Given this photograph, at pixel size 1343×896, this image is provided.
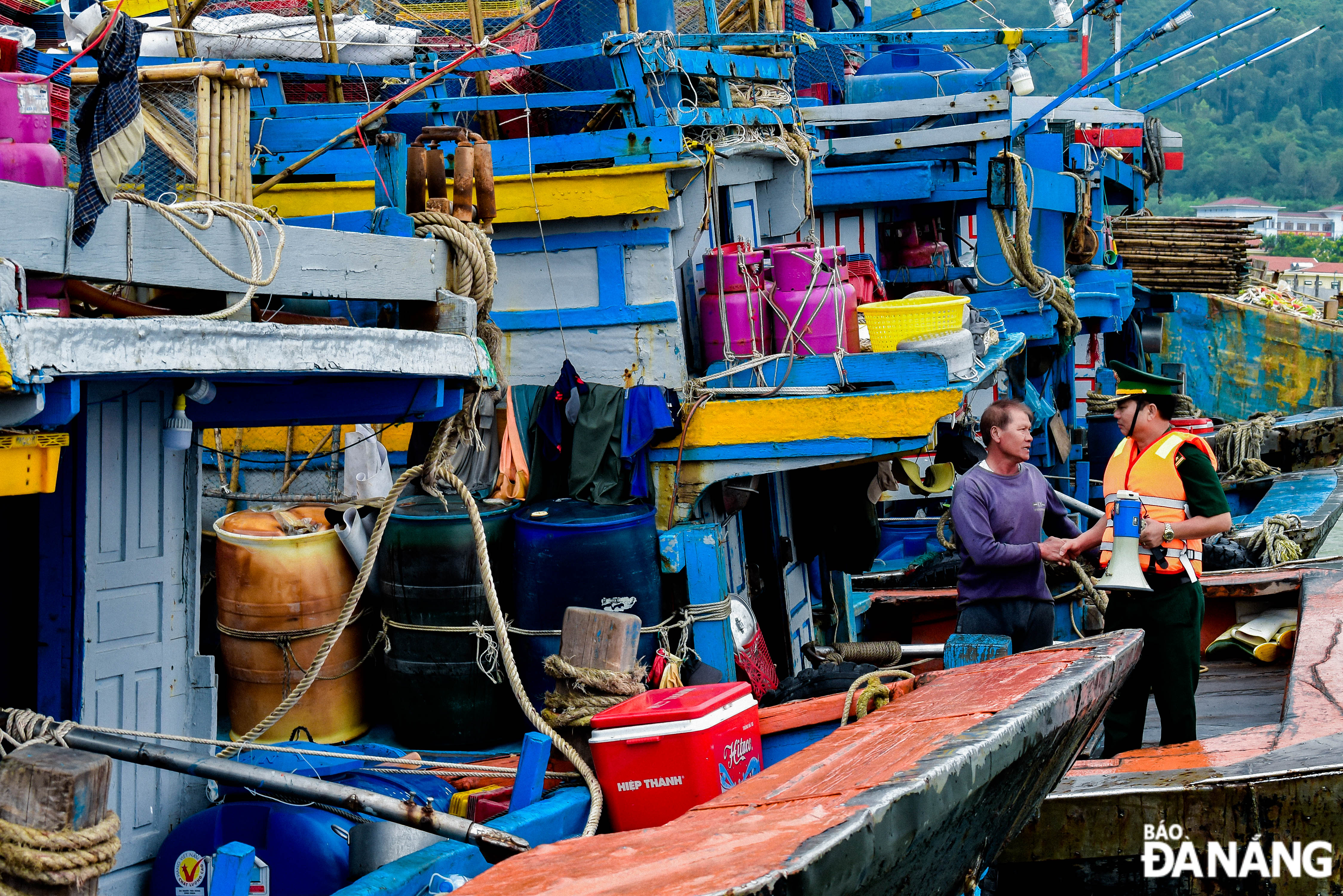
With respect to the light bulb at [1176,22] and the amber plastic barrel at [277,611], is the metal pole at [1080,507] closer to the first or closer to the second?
the light bulb at [1176,22]

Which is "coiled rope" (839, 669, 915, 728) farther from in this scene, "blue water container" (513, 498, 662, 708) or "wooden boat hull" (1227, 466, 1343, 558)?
"wooden boat hull" (1227, 466, 1343, 558)

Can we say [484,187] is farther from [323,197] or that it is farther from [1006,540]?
[1006,540]

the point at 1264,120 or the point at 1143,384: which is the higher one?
the point at 1264,120

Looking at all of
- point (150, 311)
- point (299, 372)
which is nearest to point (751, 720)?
point (299, 372)

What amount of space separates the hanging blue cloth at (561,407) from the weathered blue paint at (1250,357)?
2319 centimetres

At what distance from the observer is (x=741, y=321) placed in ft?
26.5

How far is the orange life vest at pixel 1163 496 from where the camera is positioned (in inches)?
244

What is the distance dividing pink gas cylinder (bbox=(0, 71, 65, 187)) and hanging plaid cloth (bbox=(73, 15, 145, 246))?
28cm

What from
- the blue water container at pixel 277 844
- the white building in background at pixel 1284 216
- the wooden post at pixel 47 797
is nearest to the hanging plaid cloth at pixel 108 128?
the wooden post at pixel 47 797

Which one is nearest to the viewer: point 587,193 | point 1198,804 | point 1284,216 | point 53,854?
point 53,854

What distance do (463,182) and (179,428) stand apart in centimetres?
166

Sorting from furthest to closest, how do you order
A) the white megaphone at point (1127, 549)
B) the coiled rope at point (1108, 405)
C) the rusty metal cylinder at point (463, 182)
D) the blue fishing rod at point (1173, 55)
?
the coiled rope at point (1108, 405), the blue fishing rod at point (1173, 55), the white megaphone at point (1127, 549), the rusty metal cylinder at point (463, 182)

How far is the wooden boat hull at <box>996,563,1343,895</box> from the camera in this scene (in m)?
5.09

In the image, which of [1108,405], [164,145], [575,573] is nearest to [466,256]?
[164,145]
